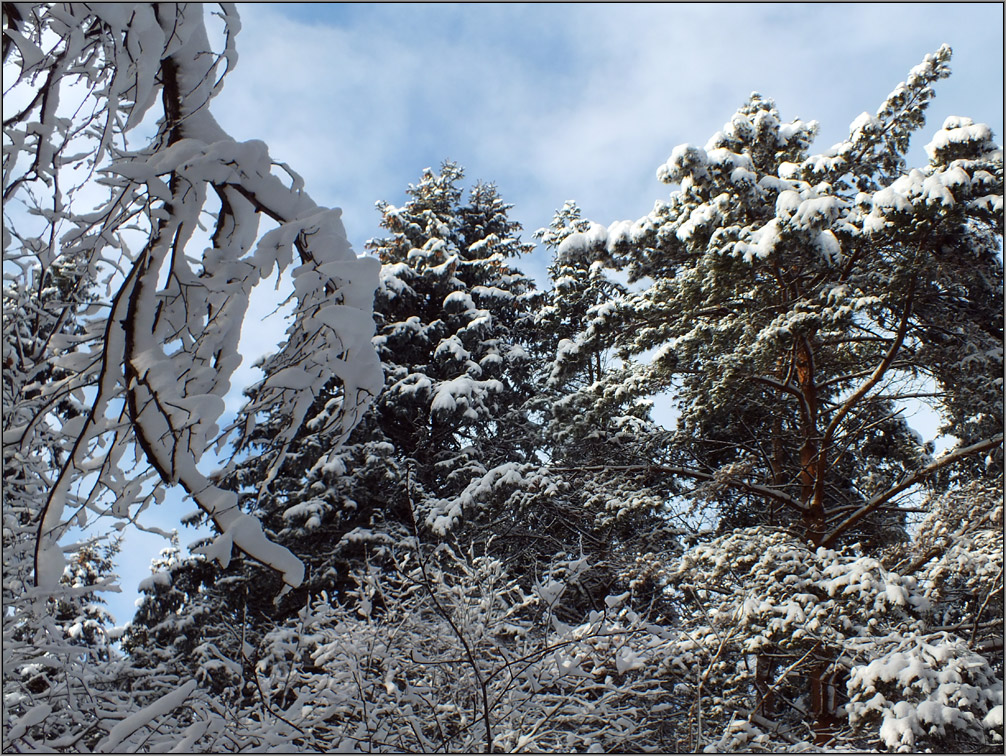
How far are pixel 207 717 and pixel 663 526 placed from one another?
329 inches

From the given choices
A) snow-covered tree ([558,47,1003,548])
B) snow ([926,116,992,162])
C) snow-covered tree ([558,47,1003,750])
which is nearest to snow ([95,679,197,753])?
snow-covered tree ([558,47,1003,750])

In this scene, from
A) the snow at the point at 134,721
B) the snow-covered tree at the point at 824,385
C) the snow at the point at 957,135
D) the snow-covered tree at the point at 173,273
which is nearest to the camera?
the snow-covered tree at the point at 173,273

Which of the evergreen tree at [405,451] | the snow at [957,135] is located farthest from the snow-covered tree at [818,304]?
the evergreen tree at [405,451]

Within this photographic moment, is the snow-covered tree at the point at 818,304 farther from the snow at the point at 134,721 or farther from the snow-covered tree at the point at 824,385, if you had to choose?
the snow at the point at 134,721

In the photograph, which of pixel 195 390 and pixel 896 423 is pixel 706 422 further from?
pixel 195 390

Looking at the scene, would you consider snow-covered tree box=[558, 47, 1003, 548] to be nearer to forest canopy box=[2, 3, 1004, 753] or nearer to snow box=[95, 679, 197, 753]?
forest canopy box=[2, 3, 1004, 753]

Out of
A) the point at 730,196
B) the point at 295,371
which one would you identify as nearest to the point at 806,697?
the point at 730,196

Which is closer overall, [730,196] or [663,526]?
[730,196]

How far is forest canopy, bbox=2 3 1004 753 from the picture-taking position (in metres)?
1.88

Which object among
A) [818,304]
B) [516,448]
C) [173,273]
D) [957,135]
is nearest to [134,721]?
[173,273]

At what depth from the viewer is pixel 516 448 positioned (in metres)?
13.6

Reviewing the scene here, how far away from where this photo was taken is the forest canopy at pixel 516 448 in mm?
1876

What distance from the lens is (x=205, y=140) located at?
194cm

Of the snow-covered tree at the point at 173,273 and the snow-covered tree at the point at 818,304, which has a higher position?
the snow-covered tree at the point at 818,304
